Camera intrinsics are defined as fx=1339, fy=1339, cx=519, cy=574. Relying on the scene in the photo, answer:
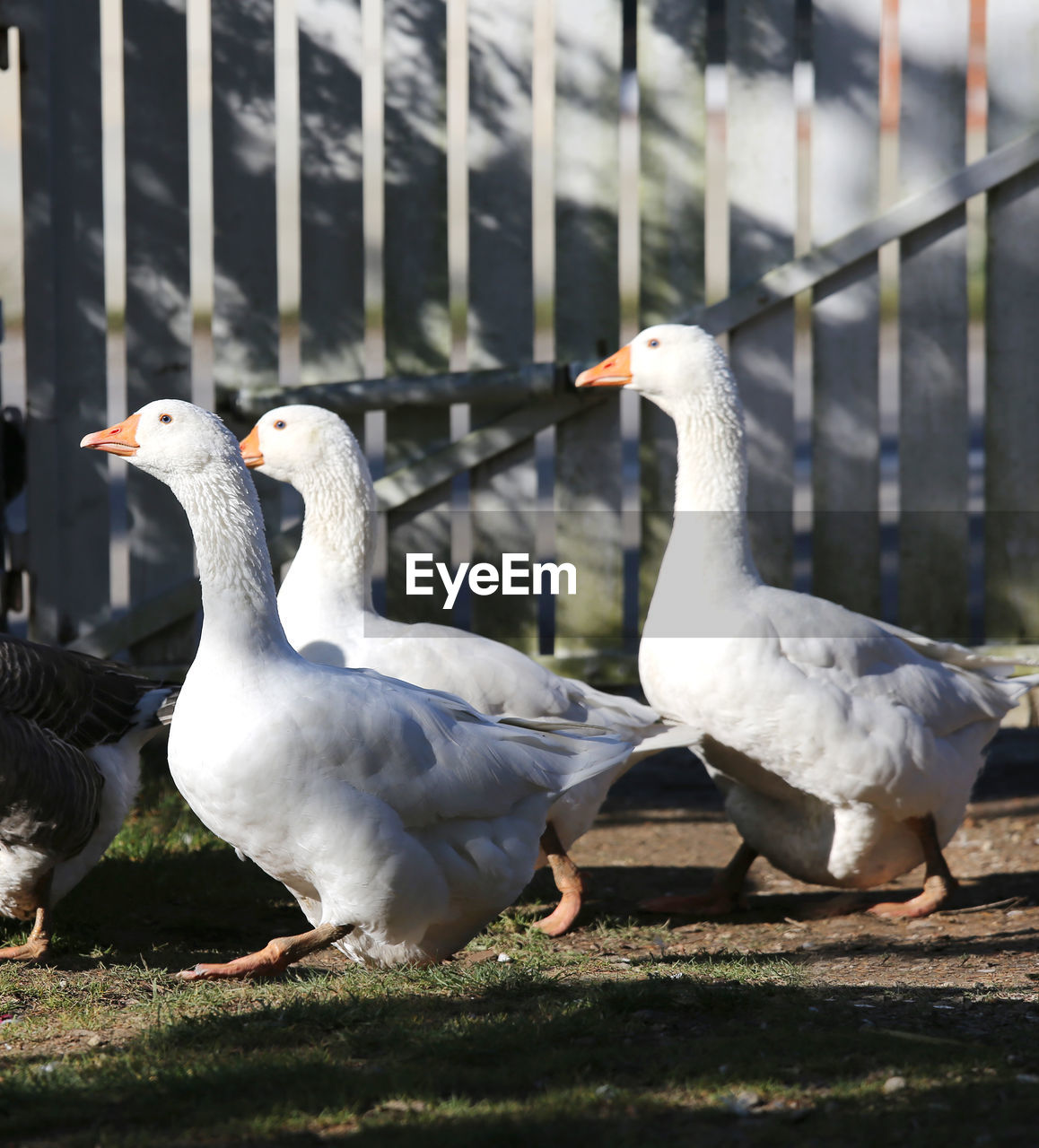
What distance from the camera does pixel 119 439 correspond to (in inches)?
166

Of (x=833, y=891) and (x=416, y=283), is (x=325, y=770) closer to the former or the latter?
(x=833, y=891)

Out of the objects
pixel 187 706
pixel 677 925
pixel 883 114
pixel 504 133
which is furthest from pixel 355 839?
pixel 883 114

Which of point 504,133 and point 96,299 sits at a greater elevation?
point 504,133

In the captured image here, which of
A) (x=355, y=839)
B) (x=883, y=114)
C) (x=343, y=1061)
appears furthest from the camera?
(x=883, y=114)

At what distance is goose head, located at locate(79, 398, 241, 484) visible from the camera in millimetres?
4086

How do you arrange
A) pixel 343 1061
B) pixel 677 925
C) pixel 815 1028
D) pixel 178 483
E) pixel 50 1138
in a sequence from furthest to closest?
pixel 677 925 → pixel 178 483 → pixel 815 1028 → pixel 343 1061 → pixel 50 1138

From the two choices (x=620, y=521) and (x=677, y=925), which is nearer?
(x=677, y=925)

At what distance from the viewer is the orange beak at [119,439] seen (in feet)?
13.8

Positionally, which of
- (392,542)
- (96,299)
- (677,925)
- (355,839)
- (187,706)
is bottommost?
(677,925)

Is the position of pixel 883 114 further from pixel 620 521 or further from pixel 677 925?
pixel 677 925

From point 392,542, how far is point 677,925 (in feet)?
8.95

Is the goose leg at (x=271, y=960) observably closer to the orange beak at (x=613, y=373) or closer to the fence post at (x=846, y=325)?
the orange beak at (x=613, y=373)

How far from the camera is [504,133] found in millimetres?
6922

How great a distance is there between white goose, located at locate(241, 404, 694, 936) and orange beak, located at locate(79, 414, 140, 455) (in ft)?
4.12
